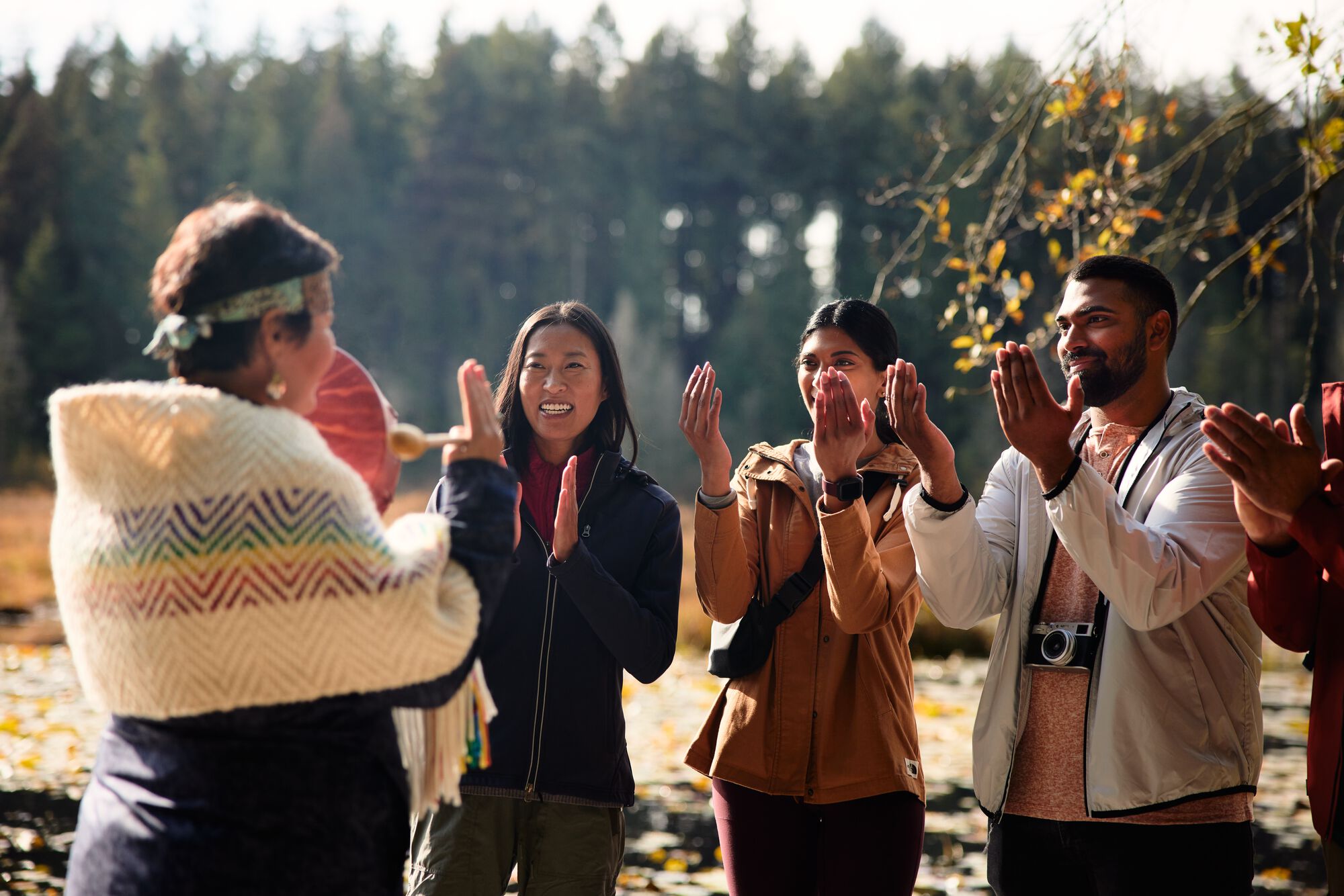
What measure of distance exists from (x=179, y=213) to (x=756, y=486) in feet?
132

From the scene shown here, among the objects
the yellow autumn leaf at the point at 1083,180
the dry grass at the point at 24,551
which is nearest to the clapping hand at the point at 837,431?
the yellow autumn leaf at the point at 1083,180

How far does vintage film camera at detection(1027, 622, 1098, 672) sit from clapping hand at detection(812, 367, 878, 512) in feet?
1.79

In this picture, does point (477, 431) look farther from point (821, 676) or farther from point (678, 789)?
point (678, 789)

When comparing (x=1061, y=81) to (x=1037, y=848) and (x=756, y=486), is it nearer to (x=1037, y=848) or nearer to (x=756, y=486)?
(x=756, y=486)

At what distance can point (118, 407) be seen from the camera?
199 cm

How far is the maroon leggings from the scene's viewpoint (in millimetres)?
2947

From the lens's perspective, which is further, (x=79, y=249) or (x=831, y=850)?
(x=79, y=249)

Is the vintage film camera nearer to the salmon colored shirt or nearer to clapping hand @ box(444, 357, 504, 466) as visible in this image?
the salmon colored shirt

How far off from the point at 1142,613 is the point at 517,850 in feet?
5.09

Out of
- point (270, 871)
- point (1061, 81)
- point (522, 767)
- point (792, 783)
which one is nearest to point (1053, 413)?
point (792, 783)

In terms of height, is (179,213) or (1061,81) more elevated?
(179,213)

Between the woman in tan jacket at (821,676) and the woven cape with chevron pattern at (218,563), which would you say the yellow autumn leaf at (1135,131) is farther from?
the woven cape with chevron pattern at (218,563)

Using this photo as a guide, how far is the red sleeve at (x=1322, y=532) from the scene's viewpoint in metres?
2.34

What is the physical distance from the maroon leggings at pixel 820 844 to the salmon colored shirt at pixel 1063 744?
0.92ft
